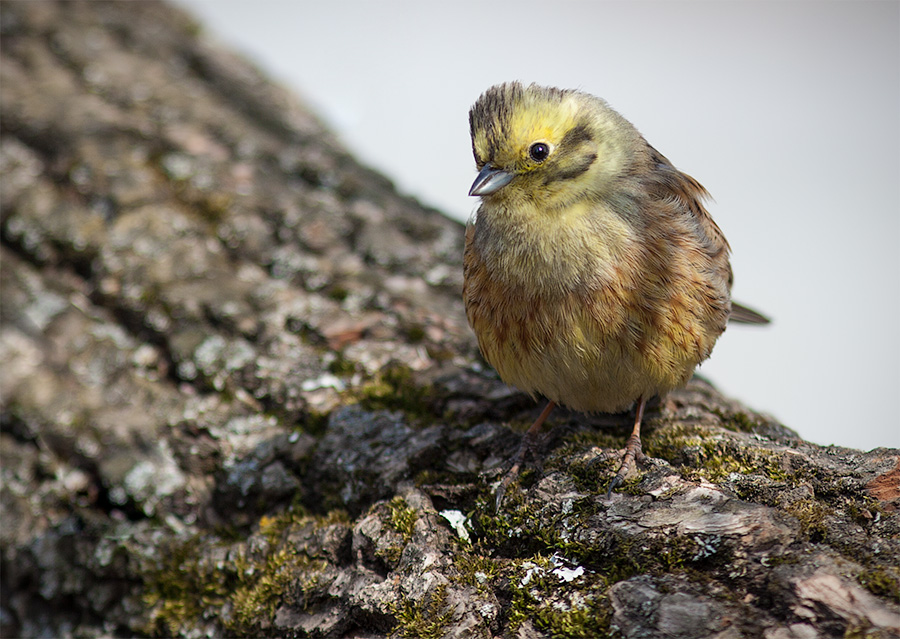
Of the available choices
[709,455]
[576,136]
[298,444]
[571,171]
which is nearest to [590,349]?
[709,455]

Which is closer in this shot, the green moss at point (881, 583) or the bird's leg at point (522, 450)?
the green moss at point (881, 583)

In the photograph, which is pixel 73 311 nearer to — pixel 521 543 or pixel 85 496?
pixel 85 496

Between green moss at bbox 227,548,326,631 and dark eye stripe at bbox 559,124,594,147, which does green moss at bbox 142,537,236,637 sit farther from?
dark eye stripe at bbox 559,124,594,147

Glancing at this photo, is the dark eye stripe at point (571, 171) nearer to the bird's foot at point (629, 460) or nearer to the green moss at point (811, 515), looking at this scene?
the bird's foot at point (629, 460)

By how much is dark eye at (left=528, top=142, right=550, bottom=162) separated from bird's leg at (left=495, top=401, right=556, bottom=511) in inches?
39.3

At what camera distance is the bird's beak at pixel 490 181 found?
2.65 metres

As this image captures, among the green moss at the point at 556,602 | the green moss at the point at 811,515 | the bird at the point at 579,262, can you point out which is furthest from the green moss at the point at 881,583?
the bird at the point at 579,262

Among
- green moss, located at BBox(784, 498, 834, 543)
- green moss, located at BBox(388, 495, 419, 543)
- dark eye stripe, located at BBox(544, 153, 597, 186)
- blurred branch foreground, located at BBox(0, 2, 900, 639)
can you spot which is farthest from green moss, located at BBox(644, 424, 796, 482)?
dark eye stripe, located at BBox(544, 153, 597, 186)

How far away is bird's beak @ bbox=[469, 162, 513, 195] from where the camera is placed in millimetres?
2650

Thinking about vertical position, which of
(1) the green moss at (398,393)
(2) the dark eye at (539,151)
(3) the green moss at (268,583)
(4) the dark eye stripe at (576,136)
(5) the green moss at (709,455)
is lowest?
(3) the green moss at (268,583)

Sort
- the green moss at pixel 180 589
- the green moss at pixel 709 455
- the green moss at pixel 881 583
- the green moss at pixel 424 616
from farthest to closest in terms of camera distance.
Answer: the green moss at pixel 180 589 → the green moss at pixel 709 455 → the green moss at pixel 424 616 → the green moss at pixel 881 583

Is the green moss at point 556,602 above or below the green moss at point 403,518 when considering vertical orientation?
above

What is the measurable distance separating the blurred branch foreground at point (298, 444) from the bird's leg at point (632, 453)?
6cm

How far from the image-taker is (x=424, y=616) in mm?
2316
